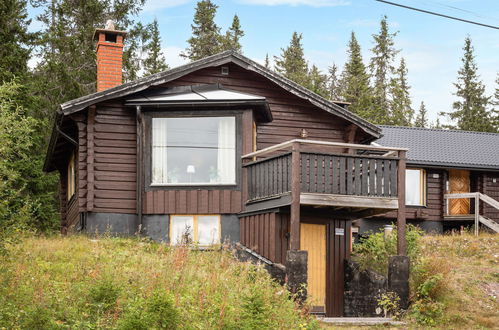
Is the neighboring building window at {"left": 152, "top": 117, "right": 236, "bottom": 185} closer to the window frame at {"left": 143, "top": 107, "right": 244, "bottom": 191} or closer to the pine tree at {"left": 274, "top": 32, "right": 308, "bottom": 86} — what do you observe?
the window frame at {"left": 143, "top": 107, "right": 244, "bottom": 191}

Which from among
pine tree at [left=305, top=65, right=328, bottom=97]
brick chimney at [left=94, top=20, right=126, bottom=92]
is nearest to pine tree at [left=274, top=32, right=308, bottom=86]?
pine tree at [left=305, top=65, right=328, bottom=97]

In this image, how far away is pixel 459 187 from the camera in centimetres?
3206

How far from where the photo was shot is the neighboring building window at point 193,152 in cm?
1939

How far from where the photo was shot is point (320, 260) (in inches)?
690

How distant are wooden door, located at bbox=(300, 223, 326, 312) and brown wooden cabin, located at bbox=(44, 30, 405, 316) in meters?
0.02

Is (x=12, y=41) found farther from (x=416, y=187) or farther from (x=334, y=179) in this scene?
(x=334, y=179)

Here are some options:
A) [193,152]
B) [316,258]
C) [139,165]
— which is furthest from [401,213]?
[139,165]

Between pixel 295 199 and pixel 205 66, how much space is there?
5.98m

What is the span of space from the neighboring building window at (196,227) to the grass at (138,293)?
361 centimetres

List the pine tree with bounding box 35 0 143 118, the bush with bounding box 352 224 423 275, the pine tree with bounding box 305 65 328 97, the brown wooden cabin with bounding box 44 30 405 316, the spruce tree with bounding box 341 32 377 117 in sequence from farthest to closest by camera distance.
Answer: the pine tree with bounding box 305 65 328 97, the spruce tree with bounding box 341 32 377 117, the pine tree with bounding box 35 0 143 118, the bush with bounding box 352 224 423 275, the brown wooden cabin with bounding box 44 30 405 316

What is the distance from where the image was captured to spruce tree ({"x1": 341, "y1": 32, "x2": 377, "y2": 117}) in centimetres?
5056

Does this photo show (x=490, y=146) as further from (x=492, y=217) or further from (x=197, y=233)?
(x=197, y=233)

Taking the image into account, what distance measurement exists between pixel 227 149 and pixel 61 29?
20490 millimetres

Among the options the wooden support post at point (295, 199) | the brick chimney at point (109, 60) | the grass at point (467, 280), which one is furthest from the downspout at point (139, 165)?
the grass at point (467, 280)
